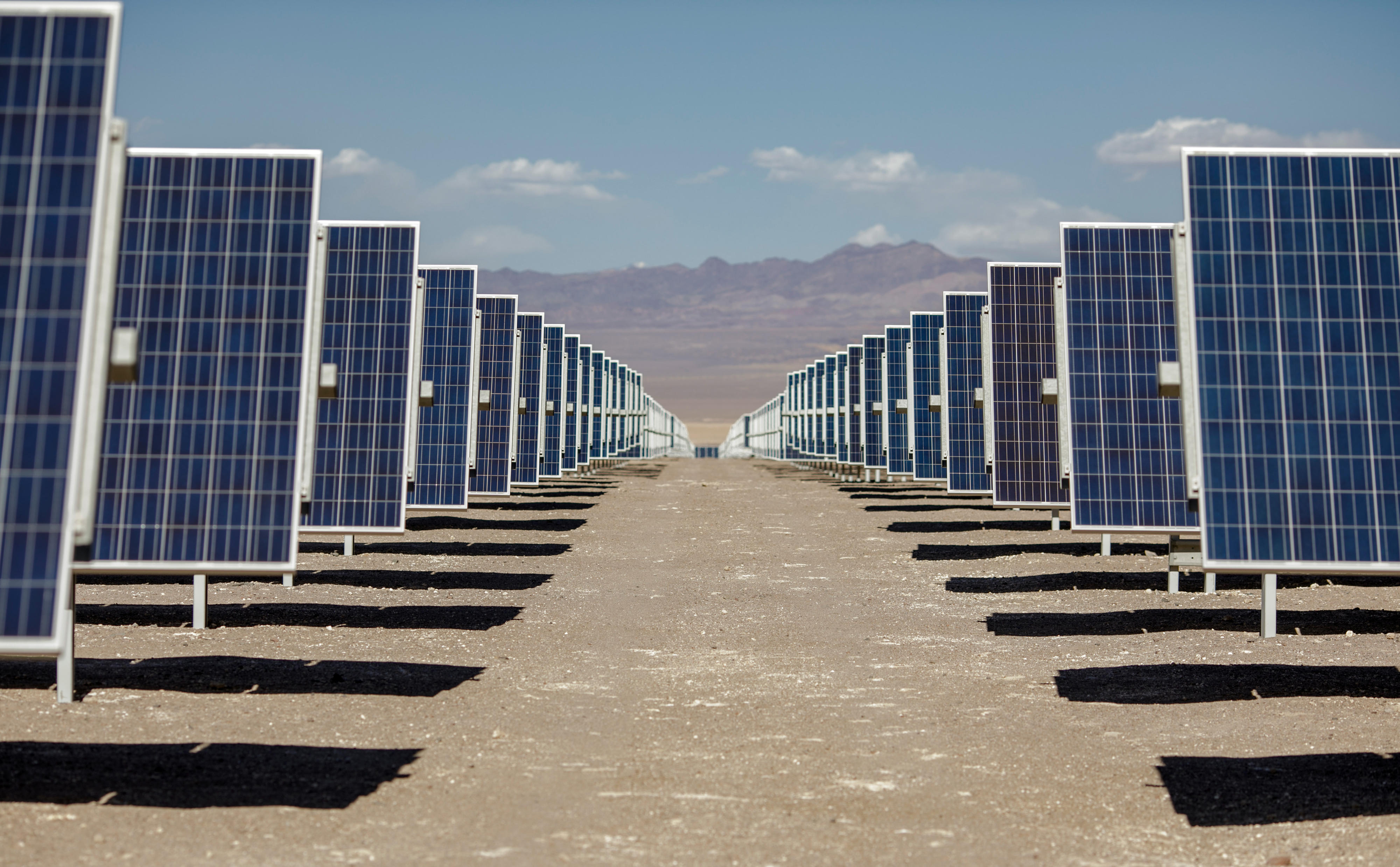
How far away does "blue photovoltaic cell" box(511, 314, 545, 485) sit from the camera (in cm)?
3450

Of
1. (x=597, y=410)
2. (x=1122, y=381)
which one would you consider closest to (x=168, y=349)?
(x=1122, y=381)

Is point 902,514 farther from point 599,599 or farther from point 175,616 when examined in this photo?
point 175,616

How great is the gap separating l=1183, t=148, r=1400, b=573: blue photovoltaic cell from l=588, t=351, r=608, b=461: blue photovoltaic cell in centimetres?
4216

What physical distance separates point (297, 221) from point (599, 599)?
8.19 metres

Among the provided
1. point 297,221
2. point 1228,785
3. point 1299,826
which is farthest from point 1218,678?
point 297,221

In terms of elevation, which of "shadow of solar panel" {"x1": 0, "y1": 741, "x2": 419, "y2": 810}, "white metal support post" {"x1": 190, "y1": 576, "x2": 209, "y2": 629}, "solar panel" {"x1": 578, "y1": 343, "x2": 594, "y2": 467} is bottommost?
"shadow of solar panel" {"x1": 0, "y1": 741, "x2": 419, "y2": 810}

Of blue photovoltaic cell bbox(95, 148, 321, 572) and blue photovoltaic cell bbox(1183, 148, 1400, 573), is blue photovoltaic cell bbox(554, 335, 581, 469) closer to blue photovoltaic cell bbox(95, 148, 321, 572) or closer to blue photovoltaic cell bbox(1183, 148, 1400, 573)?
blue photovoltaic cell bbox(95, 148, 321, 572)

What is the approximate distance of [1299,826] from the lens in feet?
26.1

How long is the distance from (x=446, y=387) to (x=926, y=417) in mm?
16642

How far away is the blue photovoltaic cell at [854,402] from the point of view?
50.8 metres

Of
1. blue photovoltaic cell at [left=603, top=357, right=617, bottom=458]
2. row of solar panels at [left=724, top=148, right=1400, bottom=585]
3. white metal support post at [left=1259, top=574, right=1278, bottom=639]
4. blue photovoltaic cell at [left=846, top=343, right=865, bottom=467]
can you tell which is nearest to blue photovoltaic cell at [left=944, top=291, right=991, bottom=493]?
white metal support post at [left=1259, top=574, right=1278, bottom=639]

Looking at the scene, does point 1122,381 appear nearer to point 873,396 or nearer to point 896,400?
point 896,400

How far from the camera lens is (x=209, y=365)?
35.9 ft

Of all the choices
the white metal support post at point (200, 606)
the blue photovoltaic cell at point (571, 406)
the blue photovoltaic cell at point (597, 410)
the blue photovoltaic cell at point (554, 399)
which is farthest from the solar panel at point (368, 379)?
the blue photovoltaic cell at point (597, 410)
